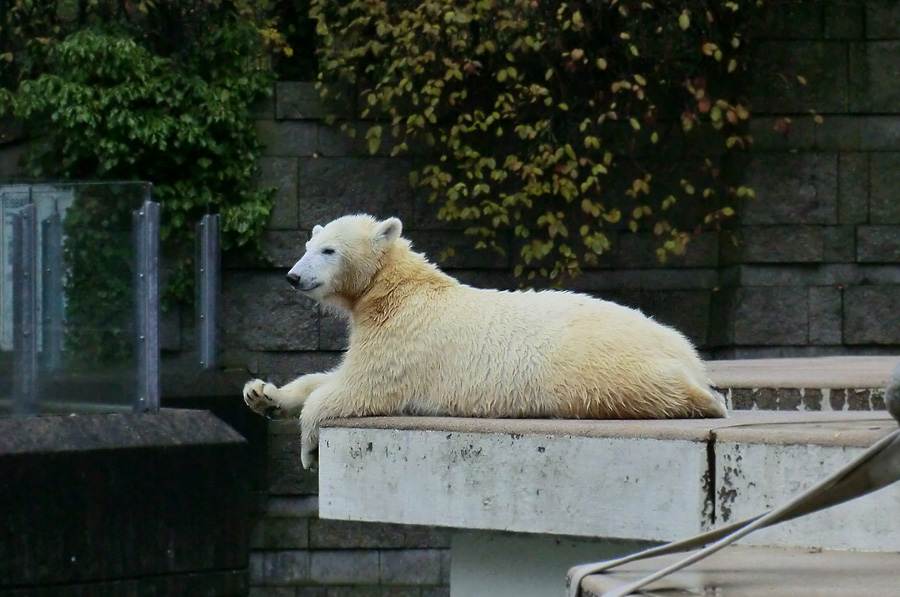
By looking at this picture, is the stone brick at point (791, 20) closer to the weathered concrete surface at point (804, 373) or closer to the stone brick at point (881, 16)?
the stone brick at point (881, 16)

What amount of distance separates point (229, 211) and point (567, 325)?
10.7ft

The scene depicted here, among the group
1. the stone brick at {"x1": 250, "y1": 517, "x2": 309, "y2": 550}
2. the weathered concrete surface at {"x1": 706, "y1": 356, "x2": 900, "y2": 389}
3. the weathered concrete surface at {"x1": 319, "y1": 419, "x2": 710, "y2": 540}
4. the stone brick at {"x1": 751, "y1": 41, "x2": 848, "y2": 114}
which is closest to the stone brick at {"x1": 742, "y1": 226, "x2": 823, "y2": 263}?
the stone brick at {"x1": 751, "y1": 41, "x2": 848, "y2": 114}

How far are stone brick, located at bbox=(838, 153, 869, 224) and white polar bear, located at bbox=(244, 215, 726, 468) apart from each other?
295 cm

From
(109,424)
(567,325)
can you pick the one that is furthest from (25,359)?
(567,325)

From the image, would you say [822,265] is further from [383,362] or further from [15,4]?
[15,4]

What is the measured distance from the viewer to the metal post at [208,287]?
6.38m

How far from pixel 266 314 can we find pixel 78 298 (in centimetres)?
100

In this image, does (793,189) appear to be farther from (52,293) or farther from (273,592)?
(52,293)

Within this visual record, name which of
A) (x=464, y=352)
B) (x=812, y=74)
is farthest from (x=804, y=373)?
(x=812, y=74)

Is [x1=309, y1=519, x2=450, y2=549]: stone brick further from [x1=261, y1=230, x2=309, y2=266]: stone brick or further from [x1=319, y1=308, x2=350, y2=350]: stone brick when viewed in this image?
[x1=261, y1=230, x2=309, y2=266]: stone brick

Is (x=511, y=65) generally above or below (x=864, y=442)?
above

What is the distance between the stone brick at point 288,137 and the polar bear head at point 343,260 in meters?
2.65

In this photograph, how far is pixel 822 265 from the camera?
6230 mm

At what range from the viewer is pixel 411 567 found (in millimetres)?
6449
